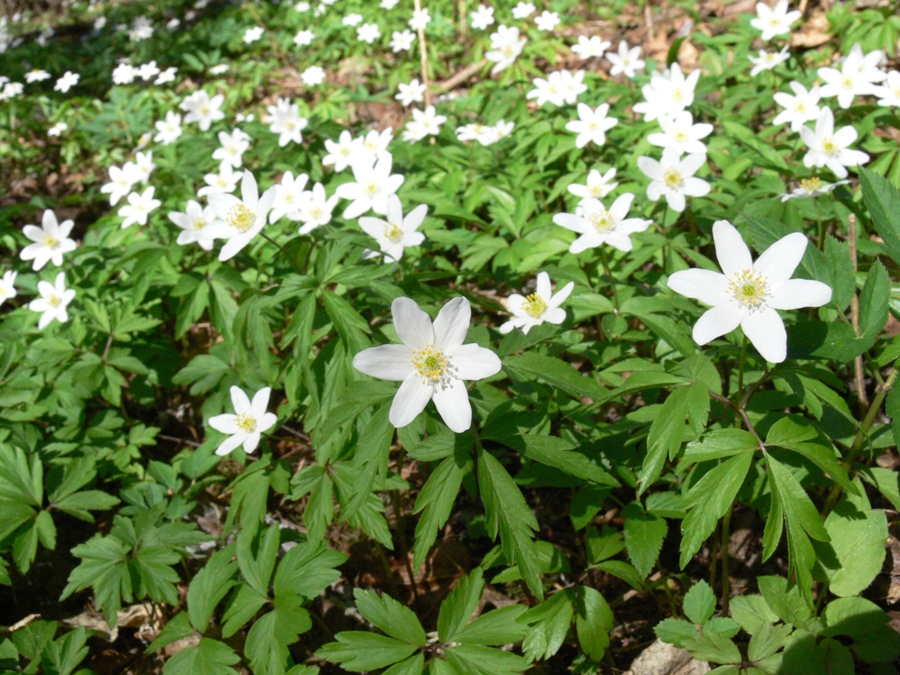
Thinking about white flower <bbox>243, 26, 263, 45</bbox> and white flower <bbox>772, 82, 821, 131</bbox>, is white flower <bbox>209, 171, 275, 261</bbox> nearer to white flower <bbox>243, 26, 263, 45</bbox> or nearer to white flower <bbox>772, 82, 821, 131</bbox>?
white flower <bbox>772, 82, 821, 131</bbox>

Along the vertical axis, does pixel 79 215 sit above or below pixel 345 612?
above

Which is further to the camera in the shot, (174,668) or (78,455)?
(78,455)

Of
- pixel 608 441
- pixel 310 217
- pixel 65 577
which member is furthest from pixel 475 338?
pixel 65 577

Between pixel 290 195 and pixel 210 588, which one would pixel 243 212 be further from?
pixel 210 588

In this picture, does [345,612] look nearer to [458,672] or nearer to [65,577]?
[458,672]

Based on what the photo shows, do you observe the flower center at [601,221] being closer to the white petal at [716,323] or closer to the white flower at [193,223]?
the white petal at [716,323]

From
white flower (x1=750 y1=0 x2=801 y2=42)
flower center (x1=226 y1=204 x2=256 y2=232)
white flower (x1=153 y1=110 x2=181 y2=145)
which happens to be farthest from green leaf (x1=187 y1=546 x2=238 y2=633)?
white flower (x1=750 y1=0 x2=801 y2=42)

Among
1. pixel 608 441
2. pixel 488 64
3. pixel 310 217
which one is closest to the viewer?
pixel 608 441
